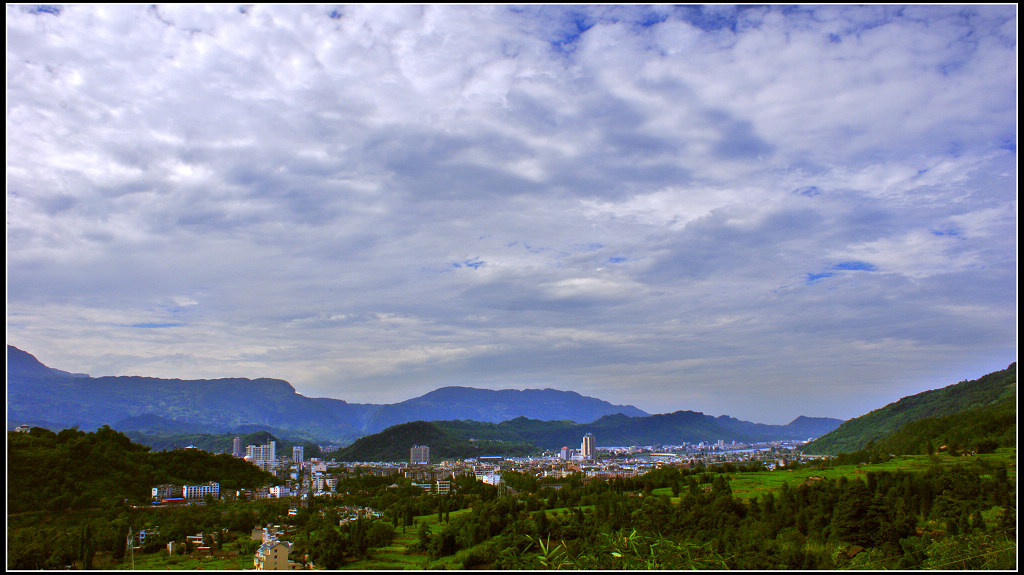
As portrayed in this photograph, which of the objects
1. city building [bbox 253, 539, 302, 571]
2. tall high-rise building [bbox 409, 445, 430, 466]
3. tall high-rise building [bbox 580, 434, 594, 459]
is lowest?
tall high-rise building [bbox 580, 434, 594, 459]

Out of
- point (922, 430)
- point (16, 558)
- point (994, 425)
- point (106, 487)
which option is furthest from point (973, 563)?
point (922, 430)

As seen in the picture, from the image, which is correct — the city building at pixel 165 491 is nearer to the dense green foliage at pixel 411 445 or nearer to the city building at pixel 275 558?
the city building at pixel 275 558

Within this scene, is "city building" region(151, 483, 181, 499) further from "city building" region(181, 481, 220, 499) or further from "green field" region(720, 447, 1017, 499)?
"green field" region(720, 447, 1017, 499)

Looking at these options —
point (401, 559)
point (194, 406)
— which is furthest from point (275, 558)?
point (194, 406)

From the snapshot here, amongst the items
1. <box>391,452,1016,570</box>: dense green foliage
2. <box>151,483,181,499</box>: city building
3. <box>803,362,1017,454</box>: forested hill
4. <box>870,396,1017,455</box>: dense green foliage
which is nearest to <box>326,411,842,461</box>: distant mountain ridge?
<box>803,362,1017,454</box>: forested hill

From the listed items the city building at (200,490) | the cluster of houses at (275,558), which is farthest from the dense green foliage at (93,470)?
the cluster of houses at (275,558)

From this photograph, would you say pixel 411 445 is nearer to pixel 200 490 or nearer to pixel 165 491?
pixel 200 490
